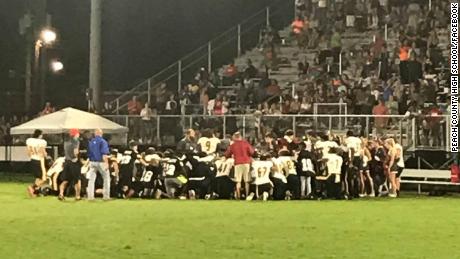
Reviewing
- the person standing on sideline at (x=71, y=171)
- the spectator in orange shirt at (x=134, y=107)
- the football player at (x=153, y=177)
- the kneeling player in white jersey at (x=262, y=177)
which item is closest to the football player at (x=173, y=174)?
the football player at (x=153, y=177)

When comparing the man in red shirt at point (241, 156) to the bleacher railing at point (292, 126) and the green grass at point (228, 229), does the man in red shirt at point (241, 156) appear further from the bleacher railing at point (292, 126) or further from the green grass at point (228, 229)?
the bleacher railing at point (292, 126)

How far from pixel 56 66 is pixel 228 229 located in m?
26.7

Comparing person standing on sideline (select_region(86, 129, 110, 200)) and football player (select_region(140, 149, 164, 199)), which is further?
football player (select_region(140, 149, 164, 199))

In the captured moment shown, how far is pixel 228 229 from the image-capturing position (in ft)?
58.1

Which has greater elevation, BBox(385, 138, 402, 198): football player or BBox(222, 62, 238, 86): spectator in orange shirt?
BBox(222, 62, 238, 86): spectator in orange shirt

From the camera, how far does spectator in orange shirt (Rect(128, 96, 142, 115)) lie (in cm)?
3566

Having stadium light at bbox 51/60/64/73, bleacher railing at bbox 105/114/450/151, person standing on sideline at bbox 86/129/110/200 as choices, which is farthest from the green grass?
stadium light at bbox 51/60/64/73

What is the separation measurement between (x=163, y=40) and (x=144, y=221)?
79.0ft

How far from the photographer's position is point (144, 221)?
1916 cm

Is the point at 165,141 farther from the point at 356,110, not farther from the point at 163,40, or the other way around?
the point at 163,40

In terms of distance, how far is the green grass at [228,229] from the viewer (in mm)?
14727

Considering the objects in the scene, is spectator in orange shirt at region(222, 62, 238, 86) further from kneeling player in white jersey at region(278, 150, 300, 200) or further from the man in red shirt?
the man in red shirt

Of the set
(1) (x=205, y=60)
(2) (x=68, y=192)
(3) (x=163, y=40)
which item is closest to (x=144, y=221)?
(2) (x=68, y=192)

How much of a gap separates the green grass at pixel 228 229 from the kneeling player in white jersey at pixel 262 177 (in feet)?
3.28
